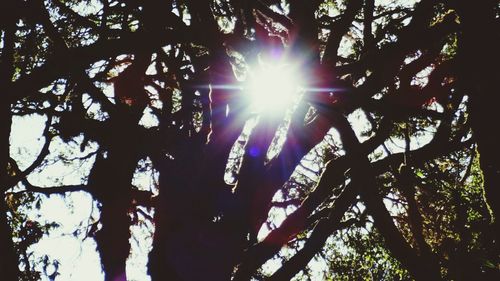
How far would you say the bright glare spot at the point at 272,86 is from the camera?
13.5 ft

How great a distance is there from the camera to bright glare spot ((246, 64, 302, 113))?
4.10 m

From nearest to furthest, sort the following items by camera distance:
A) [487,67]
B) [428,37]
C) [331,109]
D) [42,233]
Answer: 1. [487,67]
2. [331,109]
3. [428,37]
4. [42,233]

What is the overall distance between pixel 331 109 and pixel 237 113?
110cm

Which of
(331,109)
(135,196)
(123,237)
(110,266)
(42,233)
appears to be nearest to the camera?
(331,109)

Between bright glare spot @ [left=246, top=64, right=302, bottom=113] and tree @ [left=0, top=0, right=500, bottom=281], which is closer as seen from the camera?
tree @ [left=0, top=0, right=500, bottom=281]

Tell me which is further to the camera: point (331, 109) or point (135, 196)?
point (135, 196)

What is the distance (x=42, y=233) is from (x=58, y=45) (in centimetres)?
549

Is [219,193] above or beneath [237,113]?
beneath

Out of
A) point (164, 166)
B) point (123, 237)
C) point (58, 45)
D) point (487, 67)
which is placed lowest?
point (487, 67)

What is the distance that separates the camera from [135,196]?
6.34 m

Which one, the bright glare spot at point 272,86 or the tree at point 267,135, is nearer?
the tree at point 267,135

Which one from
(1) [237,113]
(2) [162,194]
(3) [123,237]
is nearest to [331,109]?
(1) [237,113]

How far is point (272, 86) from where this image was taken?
4.50 m

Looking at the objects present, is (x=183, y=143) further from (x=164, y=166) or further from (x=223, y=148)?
(x=223, y=148)
